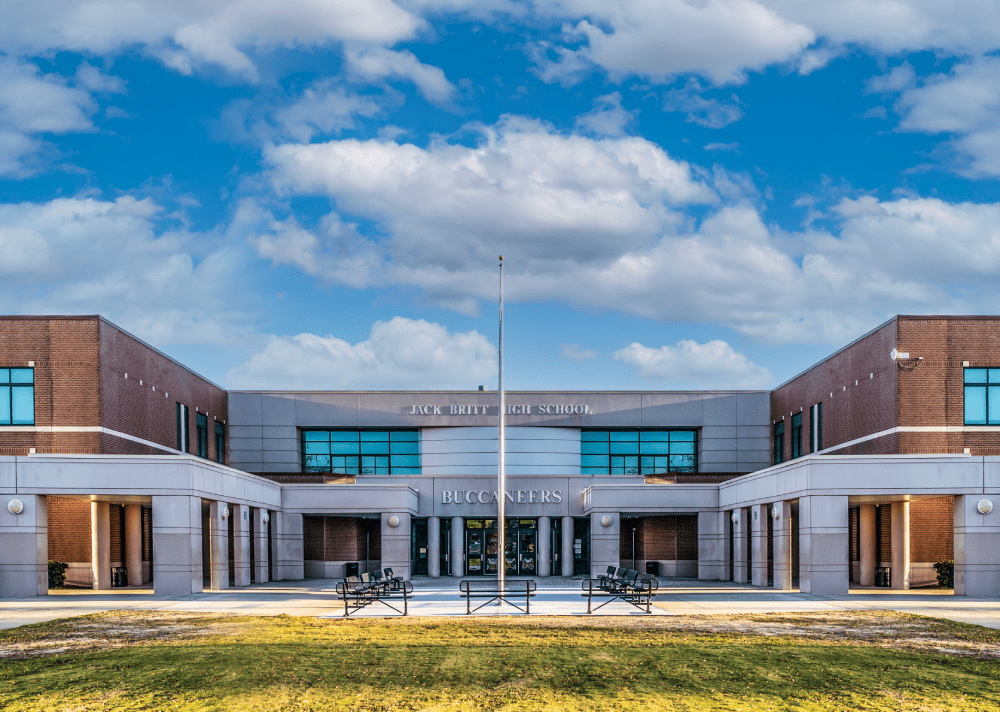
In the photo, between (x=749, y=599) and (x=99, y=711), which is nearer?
(x=99, y=711)

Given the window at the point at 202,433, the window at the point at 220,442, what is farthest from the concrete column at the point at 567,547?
the window at the point at 220,442

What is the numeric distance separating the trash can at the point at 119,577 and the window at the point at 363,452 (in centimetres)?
1666

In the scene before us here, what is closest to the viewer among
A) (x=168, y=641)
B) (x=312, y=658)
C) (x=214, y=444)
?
(x=312, y=658)

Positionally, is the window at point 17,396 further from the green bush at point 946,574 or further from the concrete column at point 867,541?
the green bush at point 946,574

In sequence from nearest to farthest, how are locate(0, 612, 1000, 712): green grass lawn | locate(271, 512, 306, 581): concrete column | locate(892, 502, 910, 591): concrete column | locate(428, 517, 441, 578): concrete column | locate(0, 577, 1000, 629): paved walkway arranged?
1. locate(0, 612, 1000, 712): green grass lawn
2. locate(0, 577, 1000, 629): paved walkway
3. locate(892, 502, 910, 591): concrete column
4. locate(271, 512, 306, 581): concrete column
5. locate(428, 517, 441, 578): concrete column

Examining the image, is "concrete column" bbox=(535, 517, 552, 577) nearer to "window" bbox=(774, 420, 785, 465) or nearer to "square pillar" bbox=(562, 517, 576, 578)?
"square pillar" bbox=(562, 517, 576, 578)

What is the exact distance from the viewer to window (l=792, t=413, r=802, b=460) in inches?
1924

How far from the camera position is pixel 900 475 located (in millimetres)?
30969

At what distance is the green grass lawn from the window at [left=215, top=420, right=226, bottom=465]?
31.4 meters

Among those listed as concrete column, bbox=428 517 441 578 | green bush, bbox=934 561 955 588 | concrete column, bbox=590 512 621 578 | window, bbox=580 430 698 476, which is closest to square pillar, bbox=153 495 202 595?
concrete column, bbox=428 517 441 578

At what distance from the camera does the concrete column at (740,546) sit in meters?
38.9

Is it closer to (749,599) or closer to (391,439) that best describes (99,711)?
(749,599)

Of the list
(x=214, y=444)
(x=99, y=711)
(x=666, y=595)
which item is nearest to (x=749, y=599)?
(x=666, y=595)

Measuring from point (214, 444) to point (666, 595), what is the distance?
29.0 m
